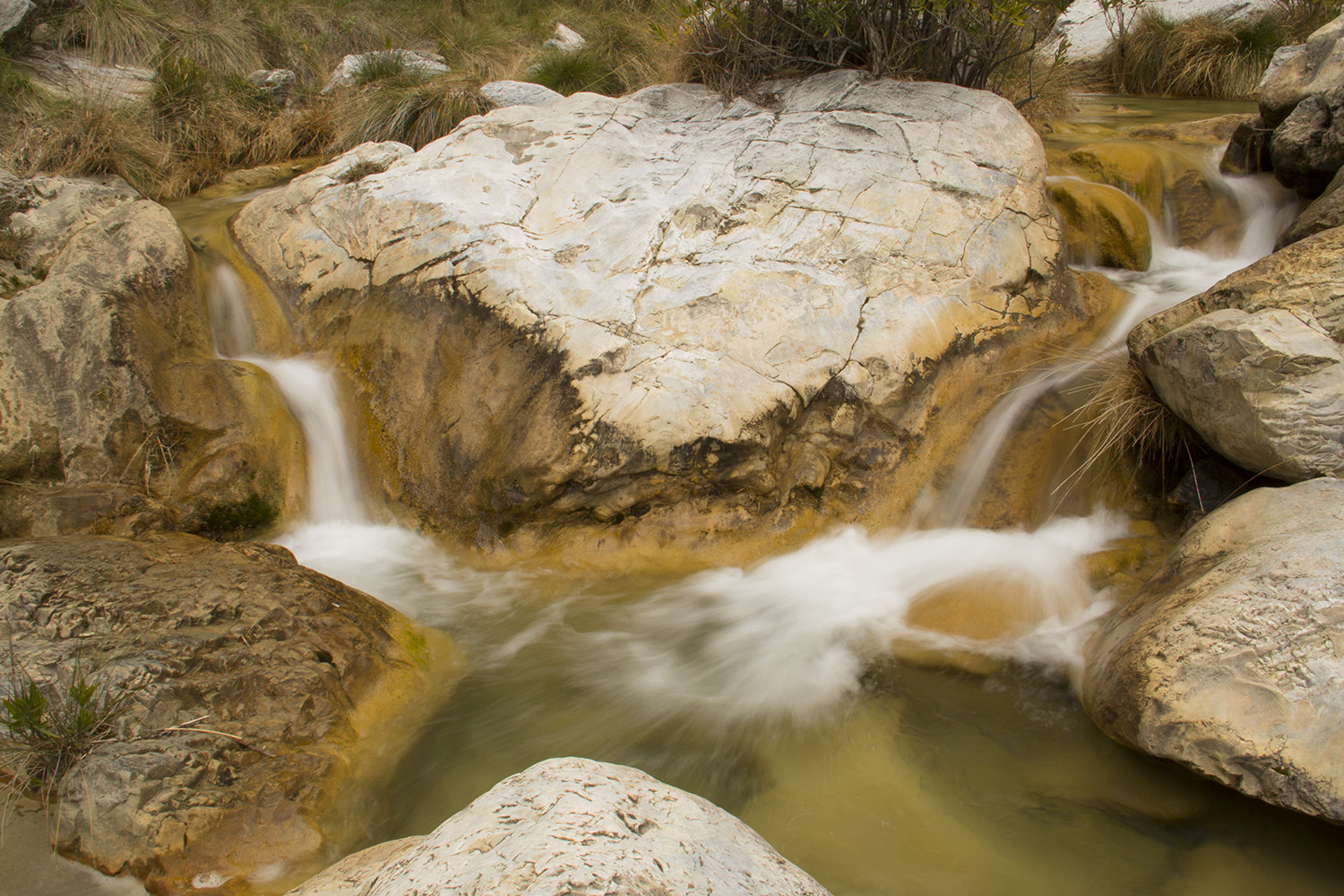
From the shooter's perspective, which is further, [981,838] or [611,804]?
[981,838]

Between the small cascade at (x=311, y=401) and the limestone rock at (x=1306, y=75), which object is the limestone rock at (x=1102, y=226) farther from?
the small cascade at (x=311, y=401)

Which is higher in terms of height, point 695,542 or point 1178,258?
point 1178,258

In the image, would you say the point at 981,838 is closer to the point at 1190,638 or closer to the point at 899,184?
the point at 1190,638

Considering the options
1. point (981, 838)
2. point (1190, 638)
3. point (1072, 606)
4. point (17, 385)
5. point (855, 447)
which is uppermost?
point (17, 385)

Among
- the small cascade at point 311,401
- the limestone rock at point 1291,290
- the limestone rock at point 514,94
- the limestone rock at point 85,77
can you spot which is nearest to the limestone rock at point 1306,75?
the limestone rock at point 1291,290

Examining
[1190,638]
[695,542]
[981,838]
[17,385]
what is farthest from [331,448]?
[1190,638]

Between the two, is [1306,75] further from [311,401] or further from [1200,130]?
[311,401]

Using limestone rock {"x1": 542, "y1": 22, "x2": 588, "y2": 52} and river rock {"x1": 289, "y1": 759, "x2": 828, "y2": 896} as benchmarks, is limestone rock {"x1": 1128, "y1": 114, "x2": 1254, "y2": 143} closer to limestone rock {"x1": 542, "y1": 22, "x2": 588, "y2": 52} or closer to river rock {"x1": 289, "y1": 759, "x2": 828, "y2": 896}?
river rock {"x1": 289, "y1": 759, "x2": 828, "y2": 896}

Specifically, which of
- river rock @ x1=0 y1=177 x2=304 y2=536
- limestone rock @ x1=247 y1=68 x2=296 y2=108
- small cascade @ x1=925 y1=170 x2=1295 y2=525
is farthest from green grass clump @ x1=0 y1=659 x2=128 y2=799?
limestone rock @ x1=247 y1=68 x2=296 y2=108

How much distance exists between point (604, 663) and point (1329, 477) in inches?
105

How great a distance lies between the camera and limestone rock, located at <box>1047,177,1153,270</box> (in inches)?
189

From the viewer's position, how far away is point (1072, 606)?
3117mm

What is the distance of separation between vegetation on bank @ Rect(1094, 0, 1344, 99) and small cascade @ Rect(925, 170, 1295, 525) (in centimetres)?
375

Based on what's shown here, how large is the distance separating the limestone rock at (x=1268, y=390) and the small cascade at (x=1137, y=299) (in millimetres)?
845
